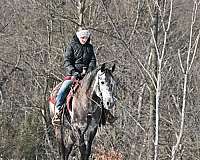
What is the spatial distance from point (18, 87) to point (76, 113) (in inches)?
630

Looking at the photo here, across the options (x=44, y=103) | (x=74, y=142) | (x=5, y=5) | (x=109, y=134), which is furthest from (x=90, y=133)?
(x=5, y=5)

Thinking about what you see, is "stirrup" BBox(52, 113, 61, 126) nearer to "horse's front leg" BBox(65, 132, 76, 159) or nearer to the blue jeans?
the blue jeans

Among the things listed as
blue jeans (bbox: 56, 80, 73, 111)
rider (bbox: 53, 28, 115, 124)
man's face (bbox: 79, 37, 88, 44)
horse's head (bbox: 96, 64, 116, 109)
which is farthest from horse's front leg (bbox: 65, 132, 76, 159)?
man's face (bbox: 79, 37, 88, 44)

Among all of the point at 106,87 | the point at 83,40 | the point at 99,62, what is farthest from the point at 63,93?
the point at 99,62

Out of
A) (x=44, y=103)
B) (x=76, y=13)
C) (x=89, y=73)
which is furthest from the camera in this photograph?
(x=44, y=103)

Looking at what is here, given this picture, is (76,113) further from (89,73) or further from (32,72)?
(32,72)

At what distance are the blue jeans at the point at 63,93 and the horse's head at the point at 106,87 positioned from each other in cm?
96

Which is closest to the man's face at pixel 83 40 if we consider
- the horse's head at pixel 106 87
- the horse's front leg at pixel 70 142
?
the horse's head at pixel 106 87

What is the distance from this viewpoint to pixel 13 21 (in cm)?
2011

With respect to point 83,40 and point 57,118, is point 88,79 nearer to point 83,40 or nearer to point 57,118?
point 83,40

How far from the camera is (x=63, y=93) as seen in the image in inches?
334

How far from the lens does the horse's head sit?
725 centimetres

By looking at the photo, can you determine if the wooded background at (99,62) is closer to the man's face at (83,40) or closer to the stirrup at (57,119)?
the stirrup at (57,119)

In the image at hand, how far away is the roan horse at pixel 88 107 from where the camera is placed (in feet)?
24.6
